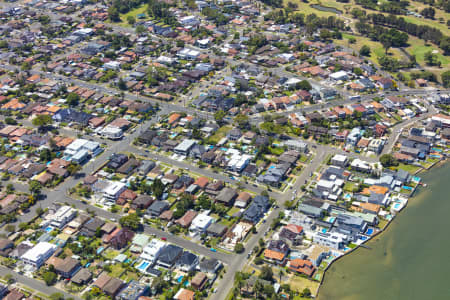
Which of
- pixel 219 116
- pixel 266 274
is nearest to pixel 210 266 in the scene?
pixel 266 274

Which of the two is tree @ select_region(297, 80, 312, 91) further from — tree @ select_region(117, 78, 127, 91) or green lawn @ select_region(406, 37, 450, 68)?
tree @ select_region(117, 78, 127, 91)

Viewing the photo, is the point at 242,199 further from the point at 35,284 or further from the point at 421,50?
the point at 421,50

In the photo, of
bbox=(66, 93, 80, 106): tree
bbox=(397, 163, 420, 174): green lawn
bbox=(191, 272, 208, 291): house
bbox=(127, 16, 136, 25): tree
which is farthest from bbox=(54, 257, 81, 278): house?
bbox=(127, 16, 136, 25): tree

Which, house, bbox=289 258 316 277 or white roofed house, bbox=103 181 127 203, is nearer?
house, bbox=289 258 316 277

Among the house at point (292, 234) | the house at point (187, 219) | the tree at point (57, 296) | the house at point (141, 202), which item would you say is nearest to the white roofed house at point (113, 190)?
the house at point (141, 202)

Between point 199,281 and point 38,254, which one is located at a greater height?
point 38,254

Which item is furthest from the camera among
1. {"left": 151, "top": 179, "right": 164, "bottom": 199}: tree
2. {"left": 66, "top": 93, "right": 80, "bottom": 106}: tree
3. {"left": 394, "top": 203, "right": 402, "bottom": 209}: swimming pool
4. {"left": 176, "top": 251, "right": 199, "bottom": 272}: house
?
{"left": 66, "top": 93, "right": 80, "bottom": 106}: tree
